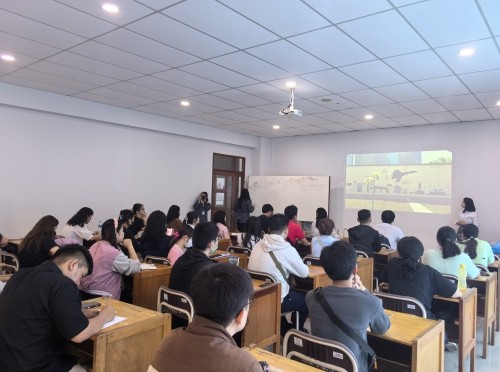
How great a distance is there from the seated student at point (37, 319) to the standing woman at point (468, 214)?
6.83 m

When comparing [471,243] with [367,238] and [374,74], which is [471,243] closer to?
[367,238]

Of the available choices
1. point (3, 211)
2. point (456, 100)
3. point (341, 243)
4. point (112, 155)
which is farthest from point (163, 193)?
point (341, 243)

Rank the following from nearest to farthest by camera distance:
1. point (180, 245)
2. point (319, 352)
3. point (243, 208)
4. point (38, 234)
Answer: point (319, 352) → point (38, 234) → point (180, 245) → point (243, 208)

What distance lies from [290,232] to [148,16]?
11.6 ft

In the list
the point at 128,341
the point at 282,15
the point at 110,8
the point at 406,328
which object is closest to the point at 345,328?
the point at 406,328

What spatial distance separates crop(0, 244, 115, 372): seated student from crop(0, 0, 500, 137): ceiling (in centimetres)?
226

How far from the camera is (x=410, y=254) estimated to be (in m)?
2.87

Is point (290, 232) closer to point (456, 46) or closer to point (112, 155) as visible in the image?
point (456, 46)

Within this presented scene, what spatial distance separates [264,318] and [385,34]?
2757 millimetres

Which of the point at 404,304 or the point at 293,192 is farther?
the point at 293,192

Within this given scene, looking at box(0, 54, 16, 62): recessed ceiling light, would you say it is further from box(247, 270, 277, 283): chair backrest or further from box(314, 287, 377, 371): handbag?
box(314, 287, 377, 371): handbag

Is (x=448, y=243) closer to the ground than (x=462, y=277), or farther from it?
farther from it

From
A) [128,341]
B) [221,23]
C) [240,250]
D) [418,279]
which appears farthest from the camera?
[240,250]

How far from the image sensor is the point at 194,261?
2693mm
